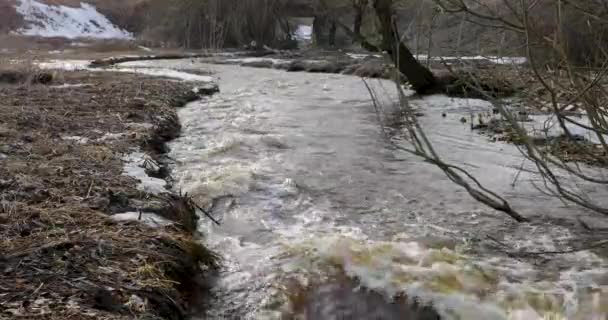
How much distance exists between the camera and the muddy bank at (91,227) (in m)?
3.51

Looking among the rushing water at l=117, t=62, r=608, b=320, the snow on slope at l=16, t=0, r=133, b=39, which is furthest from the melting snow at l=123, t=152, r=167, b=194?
the snow on slope at l=16, t=0, r=133, b=39

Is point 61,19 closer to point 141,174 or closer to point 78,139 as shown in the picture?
point 78,139

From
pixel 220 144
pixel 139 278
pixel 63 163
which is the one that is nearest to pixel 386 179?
pixel 220 144

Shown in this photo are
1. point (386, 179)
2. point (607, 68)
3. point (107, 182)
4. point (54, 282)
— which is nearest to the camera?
point (607, 68)

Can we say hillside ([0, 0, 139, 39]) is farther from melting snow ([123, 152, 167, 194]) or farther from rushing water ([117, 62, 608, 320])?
melting snow ([123, 152, 167, 194])

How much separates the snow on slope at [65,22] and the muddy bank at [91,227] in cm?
4146

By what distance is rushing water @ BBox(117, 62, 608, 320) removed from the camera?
14.3 feet

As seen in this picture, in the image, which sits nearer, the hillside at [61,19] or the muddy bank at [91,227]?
the muddy bank at [91,227]

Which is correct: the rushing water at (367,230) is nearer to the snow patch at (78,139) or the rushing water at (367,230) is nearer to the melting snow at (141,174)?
the melting snow at (141,174)

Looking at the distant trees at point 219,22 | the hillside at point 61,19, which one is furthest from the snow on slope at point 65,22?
the distant trees at point 219,22

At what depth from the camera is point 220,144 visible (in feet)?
30.2

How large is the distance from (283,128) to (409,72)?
6201 mm

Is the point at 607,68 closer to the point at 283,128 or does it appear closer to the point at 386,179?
the point at 386,179

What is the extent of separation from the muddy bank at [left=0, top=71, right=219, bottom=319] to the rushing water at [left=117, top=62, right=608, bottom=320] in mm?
362
